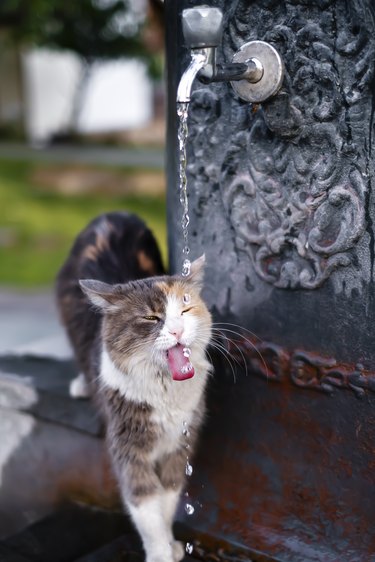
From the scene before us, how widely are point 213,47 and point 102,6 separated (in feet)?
34.6

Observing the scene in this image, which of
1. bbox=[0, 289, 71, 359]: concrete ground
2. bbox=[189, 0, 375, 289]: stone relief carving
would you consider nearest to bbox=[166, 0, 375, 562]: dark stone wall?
bbox=[189, 0, 375, 289]: stone relief carving

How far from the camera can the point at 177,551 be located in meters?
2.27

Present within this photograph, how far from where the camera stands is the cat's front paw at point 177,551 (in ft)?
7.39

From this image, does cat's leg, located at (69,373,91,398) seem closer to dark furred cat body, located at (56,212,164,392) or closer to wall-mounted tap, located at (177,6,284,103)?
dark furred cat body, located at (56,212,164,392)

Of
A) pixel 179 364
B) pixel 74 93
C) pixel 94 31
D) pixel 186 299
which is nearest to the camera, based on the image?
pixel 179 364

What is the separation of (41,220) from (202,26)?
6.19 m

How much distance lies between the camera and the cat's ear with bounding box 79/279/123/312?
6.88 ft

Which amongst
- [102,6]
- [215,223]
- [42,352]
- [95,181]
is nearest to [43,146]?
[102,6]

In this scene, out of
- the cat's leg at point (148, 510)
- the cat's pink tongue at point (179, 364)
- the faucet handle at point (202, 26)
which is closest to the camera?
the faucet handle at point (202, 26)


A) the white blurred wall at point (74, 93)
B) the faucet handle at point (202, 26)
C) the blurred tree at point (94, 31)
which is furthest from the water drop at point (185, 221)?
the white blurred wall at point (74, 93)

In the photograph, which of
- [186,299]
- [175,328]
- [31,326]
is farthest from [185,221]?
[31,326]

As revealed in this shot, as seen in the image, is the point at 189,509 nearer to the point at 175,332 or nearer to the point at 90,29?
the point at 175,332

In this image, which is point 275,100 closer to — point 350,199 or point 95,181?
point 350,199

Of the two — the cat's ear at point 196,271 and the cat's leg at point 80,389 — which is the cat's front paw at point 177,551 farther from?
the cat's ear at point 196,271
